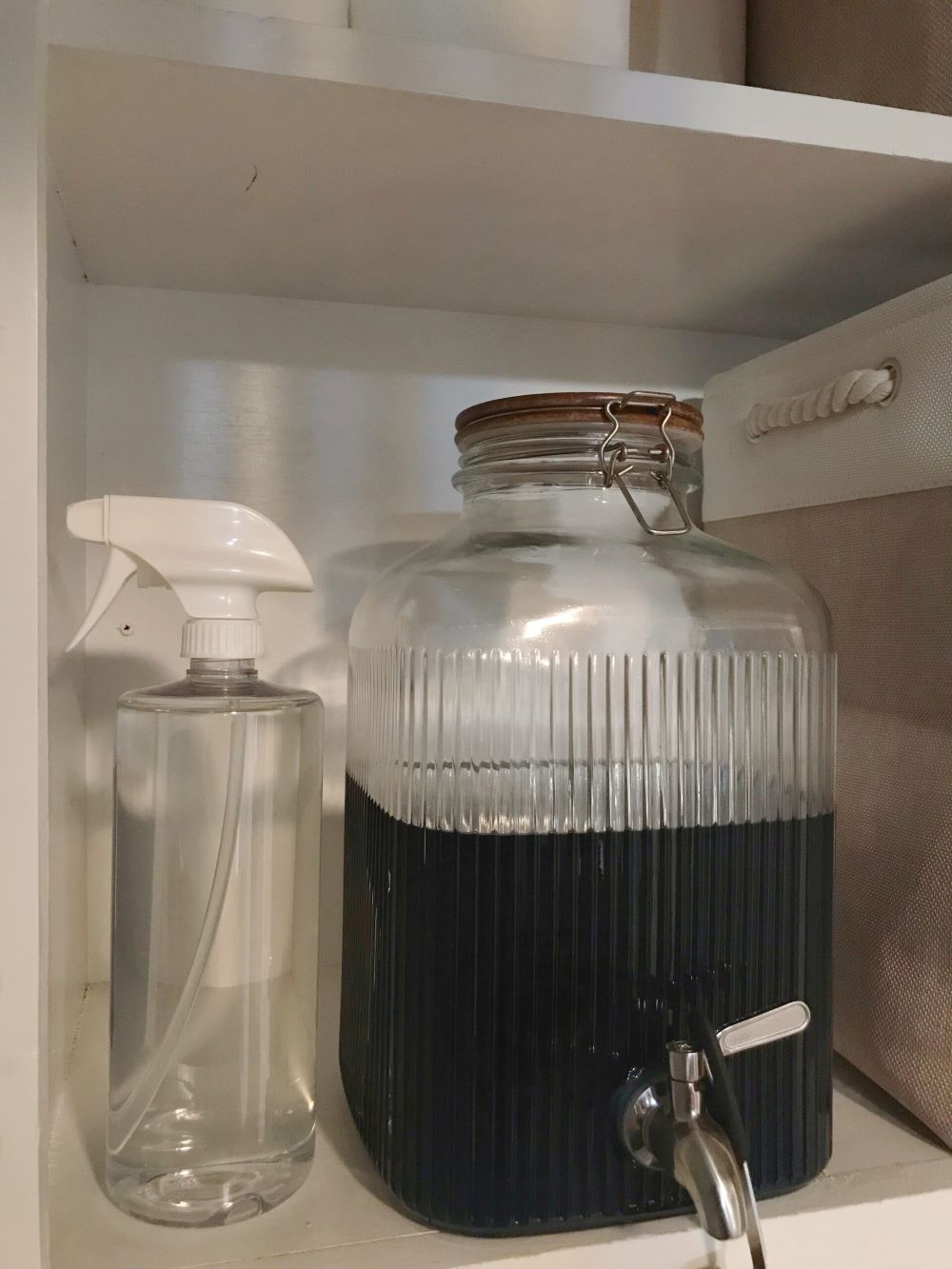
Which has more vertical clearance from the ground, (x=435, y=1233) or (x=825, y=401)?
(x=825, y=401)

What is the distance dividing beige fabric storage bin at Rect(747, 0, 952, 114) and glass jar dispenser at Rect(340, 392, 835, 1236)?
216 millimetres

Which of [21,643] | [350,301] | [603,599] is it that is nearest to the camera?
[21,643]

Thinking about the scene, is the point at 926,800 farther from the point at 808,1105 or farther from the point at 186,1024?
the point at 186,1024

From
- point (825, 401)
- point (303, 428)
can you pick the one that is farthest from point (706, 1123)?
point (303, 428)

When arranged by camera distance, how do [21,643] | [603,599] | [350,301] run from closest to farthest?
[21,643]
[603,599]
[350,301]

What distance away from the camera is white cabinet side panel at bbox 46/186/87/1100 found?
0.48 metres

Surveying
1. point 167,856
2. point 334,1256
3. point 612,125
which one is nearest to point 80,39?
point 612,125

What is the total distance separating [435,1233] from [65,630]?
0.35 meters

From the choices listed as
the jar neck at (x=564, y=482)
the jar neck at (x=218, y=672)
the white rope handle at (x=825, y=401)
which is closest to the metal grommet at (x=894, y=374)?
the white rope handle at (x=825, y=401)

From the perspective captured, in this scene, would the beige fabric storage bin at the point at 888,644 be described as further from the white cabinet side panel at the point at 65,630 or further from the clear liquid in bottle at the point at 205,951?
the white cabinet side panel at the point at 65,630

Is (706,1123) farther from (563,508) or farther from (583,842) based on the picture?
(563,508)

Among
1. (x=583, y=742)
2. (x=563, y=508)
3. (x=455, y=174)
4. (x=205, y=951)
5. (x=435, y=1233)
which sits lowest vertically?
(x=435, y=1233)

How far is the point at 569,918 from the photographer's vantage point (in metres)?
0.42

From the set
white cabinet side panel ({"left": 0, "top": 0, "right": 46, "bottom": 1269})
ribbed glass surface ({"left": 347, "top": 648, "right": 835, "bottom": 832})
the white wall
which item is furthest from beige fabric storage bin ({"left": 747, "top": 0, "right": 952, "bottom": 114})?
white cabinet side panel ({"left": 0, "top": 0, "right": 46, "bottom": 1269})
